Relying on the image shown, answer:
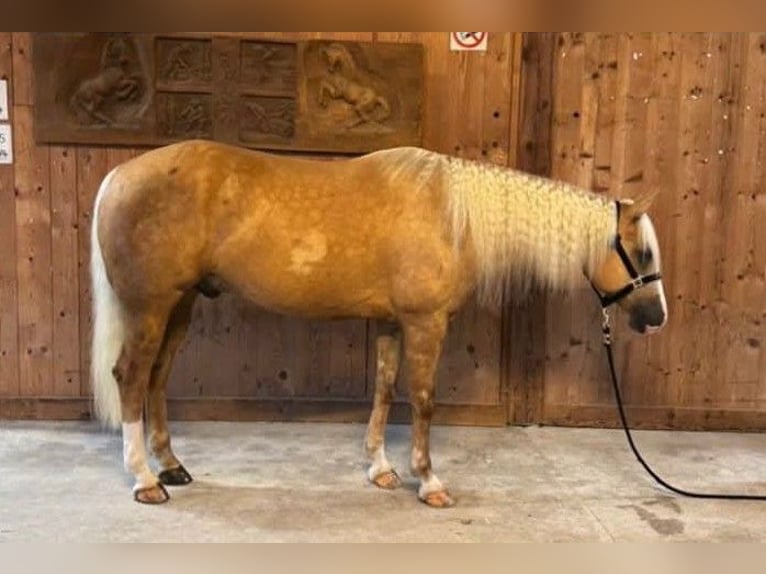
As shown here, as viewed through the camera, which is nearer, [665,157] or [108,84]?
[108,84]

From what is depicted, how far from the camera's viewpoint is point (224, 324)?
11.9ft

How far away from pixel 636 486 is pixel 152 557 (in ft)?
8.32

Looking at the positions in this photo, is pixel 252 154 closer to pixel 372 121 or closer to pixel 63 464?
pixel 372 121

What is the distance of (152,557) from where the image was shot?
0.80 metres

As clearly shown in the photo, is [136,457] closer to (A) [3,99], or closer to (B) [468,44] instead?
(A) [3,99]

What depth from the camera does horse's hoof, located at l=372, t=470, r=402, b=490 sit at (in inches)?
113

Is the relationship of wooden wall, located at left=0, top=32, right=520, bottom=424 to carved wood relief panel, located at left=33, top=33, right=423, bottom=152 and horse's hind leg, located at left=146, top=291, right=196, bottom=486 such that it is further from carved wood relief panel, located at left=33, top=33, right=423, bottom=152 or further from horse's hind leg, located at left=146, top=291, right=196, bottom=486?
horse's hind leg, located at left=146, top=291, right=196, bottom=486

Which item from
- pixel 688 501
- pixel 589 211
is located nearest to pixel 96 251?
pixel 589 211

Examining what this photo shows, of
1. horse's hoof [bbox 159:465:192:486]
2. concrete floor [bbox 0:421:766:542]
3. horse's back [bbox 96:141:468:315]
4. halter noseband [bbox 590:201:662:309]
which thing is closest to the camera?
concrete floor [bbox 0:421:766:542]

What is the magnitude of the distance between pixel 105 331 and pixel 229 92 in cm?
126

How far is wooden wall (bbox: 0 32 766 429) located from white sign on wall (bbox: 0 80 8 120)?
0.12 feet

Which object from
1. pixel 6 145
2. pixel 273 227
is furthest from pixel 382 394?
pixel 6 145

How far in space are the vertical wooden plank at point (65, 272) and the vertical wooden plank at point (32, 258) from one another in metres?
0.03

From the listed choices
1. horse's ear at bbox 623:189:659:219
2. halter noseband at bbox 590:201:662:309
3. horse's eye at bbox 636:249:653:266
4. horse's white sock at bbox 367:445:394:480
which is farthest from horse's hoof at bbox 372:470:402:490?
horse's ear at bbox 623:189:659:219
